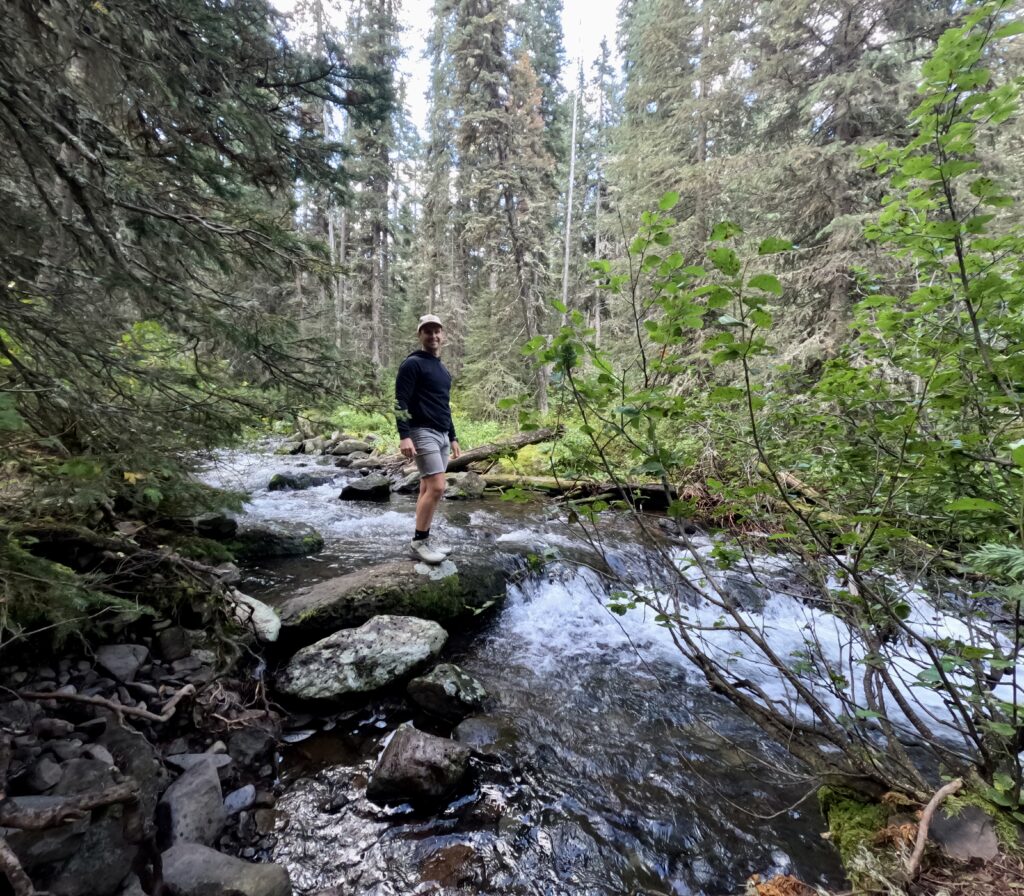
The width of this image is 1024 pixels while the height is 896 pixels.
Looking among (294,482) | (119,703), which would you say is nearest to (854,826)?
(119,703)

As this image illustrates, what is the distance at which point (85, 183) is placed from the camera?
98.8 inches

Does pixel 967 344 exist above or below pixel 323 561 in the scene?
above

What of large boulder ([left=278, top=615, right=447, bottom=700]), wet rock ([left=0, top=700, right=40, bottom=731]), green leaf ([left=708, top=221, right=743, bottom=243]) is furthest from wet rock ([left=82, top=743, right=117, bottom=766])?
green leaf ([left=708, top=221, right=743, bottom=243])

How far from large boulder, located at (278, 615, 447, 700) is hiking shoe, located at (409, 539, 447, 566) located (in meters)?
1.00

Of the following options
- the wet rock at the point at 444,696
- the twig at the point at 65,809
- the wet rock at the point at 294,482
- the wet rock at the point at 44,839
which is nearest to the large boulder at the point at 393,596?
the wet rock at the point at 444,696

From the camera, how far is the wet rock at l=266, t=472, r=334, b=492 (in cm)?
948

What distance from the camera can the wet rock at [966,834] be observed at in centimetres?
152

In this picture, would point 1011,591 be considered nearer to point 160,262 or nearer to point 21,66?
point 21,66

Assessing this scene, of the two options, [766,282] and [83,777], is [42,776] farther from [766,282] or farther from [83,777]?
[766,282]

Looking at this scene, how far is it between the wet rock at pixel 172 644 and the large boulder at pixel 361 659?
2.21ft

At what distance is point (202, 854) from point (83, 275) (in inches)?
123

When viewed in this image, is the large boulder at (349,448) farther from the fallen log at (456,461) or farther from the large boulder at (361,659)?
the large boulder at (361,659)

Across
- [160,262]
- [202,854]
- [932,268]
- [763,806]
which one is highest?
[160,262]

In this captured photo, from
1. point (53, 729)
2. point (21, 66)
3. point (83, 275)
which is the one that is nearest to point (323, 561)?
point (53, 729)
